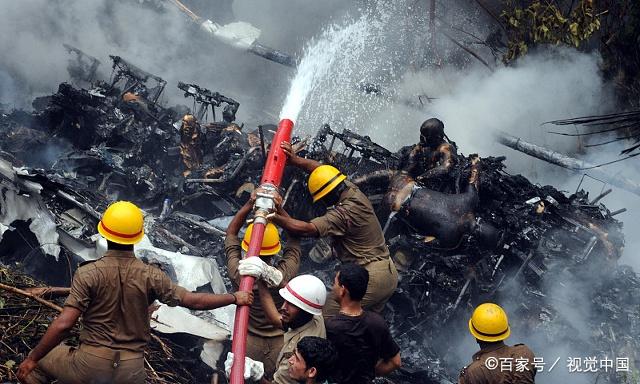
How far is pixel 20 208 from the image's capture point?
253 inches

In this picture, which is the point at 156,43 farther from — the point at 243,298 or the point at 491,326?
the point at 491,326

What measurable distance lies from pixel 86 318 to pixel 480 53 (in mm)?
14311

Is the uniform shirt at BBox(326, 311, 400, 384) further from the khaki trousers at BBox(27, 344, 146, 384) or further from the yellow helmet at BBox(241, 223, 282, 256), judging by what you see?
the khaki trousers at BBox(27, 344, 146, 384)

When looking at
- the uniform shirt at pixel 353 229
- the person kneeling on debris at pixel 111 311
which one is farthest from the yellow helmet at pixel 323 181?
the person kneeling on debris at pixel 111 311

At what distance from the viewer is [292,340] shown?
3.90 metres

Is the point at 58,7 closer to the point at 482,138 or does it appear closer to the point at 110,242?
the point at 482,138

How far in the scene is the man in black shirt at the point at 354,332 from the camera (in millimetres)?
3889

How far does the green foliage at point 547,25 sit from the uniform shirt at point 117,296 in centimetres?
1115

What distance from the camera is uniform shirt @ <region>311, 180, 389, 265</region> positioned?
5379 millimetres

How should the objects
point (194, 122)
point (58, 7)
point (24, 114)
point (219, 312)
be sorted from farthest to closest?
point (58, 7) → point (24, 114) → point (194, 122) → point (219, 312)

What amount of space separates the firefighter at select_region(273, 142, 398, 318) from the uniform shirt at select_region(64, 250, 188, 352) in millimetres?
1816

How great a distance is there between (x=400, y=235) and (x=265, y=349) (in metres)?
3.70

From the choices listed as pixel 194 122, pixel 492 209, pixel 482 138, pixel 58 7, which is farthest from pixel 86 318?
pixel 58 7

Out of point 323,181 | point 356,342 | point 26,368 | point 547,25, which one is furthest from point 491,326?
point 547,25
